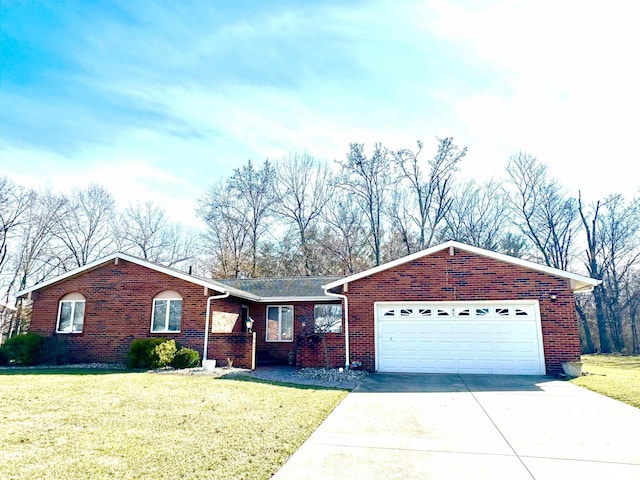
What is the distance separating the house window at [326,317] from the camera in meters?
16.8

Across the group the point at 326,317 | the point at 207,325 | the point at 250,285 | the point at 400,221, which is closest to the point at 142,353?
the point at 207,325

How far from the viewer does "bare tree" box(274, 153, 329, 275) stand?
29688 mm

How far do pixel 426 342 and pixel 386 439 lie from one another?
780 centimetres

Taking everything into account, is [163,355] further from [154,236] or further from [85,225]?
[154,236]

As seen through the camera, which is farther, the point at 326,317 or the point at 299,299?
the point at 326,317

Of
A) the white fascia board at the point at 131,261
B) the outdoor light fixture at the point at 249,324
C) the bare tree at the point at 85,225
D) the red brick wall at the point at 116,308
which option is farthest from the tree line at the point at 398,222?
the red brick wall at the point at 116,308

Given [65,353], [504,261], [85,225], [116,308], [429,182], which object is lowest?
[65,353]

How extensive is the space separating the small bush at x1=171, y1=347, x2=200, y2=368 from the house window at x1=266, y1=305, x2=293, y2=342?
4.14 meters

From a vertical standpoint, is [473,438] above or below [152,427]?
below

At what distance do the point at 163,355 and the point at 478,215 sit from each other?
24.3 m

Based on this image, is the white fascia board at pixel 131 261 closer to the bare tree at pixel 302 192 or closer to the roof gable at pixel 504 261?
the roof gable at pixel 504 261

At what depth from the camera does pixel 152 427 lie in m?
5.97

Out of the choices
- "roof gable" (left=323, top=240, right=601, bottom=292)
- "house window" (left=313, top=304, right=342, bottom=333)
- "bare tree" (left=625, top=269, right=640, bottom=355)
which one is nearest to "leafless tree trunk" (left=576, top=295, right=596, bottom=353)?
"bare tree" (left=625, top=269, right=640, bottom=355)

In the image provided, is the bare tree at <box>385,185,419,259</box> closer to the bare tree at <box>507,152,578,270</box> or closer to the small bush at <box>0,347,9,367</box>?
the bare tree at <box>507,152,578,270</box>
